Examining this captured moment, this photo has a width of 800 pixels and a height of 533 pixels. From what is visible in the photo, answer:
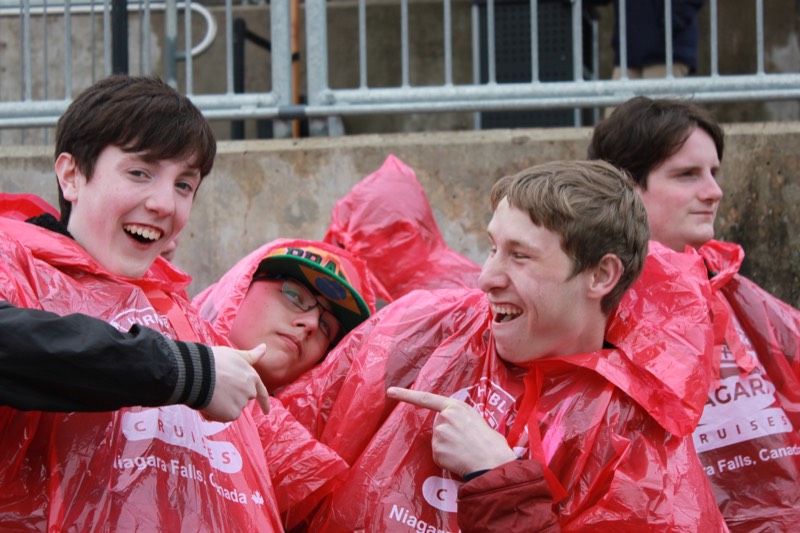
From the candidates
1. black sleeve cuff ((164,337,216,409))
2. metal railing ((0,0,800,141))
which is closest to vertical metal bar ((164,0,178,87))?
metal railing ((0,0,800,141))

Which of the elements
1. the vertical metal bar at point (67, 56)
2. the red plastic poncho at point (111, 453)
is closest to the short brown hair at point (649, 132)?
the red plastic poncho at point (111, 453)

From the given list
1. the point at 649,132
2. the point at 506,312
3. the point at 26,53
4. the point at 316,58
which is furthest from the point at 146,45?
the point at 506,312

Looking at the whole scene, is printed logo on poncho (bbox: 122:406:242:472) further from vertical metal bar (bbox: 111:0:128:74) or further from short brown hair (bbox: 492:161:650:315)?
vertical metal bar (bbox: 111:0:128:74)

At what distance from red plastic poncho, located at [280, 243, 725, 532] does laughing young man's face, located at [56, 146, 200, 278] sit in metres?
0.66

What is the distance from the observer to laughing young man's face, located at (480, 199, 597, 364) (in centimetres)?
257

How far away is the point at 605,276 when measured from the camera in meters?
2.62

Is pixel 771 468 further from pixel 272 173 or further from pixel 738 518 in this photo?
pixel 272 173

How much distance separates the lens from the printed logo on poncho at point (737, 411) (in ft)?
10.6

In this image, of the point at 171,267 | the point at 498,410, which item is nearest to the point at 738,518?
the point at 498,410

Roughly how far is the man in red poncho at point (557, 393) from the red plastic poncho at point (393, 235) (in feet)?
4.78

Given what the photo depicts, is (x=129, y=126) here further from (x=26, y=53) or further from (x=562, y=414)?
(x=26, y=53)

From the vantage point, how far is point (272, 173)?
4.56 meters

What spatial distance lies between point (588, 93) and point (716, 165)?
3.51ft

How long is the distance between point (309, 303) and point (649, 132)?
1.21 meters
